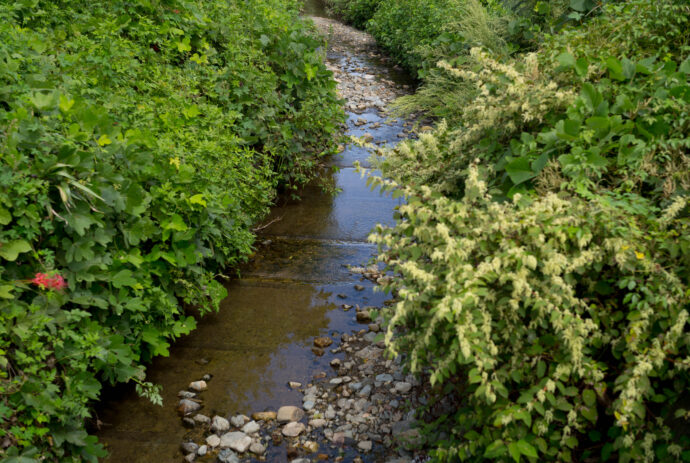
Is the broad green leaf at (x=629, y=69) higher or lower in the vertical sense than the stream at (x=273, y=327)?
higher

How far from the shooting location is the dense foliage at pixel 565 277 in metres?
1.97

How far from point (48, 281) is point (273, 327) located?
5.69 feet

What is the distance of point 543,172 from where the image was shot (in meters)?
2.65

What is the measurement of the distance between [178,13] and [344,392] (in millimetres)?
3922

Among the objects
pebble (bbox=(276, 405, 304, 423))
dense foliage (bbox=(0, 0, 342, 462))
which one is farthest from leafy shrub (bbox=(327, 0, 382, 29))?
pebble (bbox=(276, 405, 304, 423))

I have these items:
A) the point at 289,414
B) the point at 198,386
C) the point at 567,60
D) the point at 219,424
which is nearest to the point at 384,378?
the point at 289,414

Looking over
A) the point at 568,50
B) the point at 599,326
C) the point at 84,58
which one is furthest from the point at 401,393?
the point at 84,58

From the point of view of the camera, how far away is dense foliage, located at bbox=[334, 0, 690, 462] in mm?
1970

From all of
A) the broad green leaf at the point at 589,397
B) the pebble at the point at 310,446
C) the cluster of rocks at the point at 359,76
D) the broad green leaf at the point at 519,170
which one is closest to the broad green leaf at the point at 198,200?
the pebble at the point at 310,446

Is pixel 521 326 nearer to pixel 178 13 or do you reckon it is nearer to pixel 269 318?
pixel 269 318

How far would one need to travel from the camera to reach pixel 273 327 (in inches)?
157

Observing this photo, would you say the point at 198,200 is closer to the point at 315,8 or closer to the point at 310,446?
the point at 310,446

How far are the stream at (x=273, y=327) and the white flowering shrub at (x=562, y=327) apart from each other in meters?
1.14

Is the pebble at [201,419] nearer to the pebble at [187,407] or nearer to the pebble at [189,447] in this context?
the pebble at [187,407]
